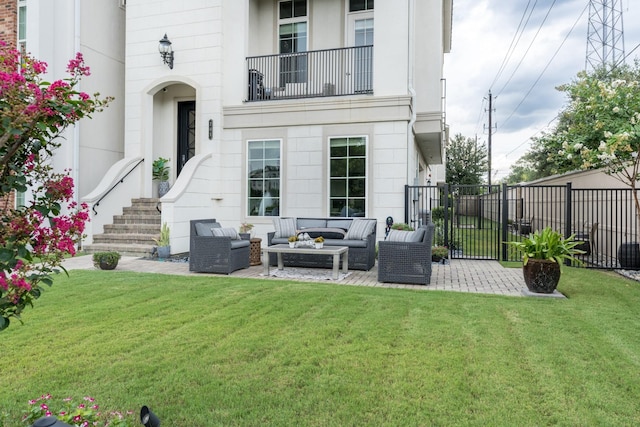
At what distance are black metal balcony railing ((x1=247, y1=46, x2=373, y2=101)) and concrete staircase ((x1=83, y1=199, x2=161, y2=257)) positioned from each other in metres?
3.91

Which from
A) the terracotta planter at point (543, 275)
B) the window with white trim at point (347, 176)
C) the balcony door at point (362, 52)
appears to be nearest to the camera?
the terracotta planter at point (543, 275)

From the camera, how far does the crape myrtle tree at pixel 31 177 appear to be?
64.5 inches

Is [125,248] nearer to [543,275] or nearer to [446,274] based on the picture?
[446,274]

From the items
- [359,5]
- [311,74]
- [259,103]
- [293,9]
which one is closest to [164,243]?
[259,103]

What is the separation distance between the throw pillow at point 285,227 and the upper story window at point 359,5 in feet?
19.5

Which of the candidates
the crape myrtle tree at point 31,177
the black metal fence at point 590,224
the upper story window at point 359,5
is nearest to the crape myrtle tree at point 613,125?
the black metal fence at point 590,224

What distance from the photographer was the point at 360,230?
819cm

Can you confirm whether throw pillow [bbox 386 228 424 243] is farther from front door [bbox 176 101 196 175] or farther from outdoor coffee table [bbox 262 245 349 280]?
front door [bbox 176 101 196 175]

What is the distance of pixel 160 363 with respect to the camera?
320 centimetres

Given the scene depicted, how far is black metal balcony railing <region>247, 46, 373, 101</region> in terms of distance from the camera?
1010 cm

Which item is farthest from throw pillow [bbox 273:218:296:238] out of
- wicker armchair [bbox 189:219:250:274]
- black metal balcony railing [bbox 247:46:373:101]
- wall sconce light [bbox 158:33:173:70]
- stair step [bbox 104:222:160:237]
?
→ wall sconce light [bbox 158:33:173:70]

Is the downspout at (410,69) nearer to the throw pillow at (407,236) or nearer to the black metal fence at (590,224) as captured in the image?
the black metal fence at (590,224)

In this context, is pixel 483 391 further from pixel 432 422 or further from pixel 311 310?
pixel 311 310

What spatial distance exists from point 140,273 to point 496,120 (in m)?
31.6
